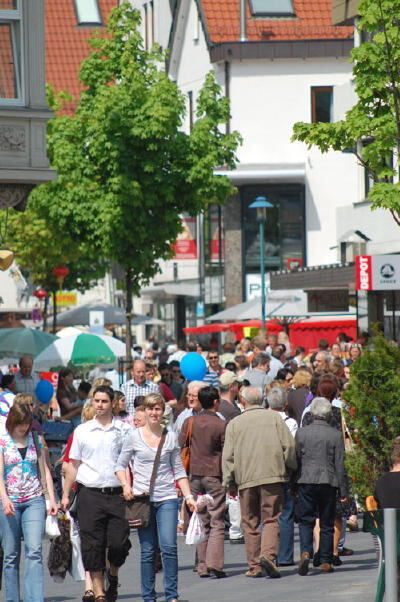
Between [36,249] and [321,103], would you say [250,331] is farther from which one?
[321,103]

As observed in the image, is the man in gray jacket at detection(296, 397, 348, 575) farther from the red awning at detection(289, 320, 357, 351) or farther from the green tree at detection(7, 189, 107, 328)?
the green tree at detection(7, 189, 107, 328)

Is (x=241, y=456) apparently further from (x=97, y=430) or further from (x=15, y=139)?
(x=15, y=139)

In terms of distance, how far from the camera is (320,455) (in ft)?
42.9

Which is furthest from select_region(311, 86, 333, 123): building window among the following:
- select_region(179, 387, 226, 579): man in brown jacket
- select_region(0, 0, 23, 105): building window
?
select_region(179, 387, 226, 579): man in brown jacket

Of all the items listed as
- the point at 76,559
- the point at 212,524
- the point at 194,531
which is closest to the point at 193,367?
the point at 212,524

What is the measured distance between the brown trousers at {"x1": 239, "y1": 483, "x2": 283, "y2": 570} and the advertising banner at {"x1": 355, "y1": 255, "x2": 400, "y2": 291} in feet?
37.5

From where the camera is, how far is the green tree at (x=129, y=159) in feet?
103

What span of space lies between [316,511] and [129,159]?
19263mm

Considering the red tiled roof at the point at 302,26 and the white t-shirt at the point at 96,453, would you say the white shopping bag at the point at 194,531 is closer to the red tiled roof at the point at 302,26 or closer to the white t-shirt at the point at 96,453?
the white t-shirt at the point at 96,453

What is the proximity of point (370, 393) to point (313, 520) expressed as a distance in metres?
1.30

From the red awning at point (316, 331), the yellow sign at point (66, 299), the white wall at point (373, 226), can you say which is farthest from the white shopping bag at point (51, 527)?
the yellow sign at point (66, 299)

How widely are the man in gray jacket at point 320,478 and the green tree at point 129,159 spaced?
58.2 ft

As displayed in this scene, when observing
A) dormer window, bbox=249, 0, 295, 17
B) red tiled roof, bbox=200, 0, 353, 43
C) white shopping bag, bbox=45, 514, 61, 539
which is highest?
dormer window, bbox=249, 0, 295, 17

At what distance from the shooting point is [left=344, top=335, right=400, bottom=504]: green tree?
44.5 ft
